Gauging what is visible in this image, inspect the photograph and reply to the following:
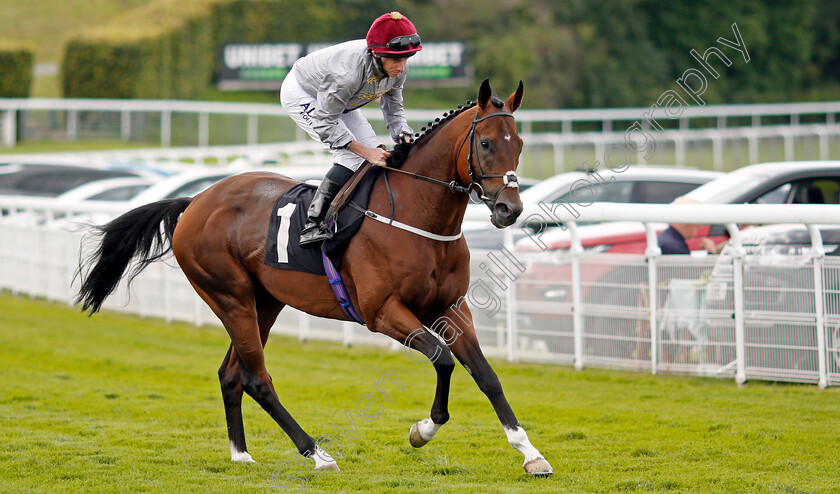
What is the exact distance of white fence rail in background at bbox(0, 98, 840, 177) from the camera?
24.0 m

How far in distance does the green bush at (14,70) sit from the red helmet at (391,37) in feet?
102

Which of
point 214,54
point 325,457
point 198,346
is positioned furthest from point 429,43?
point 325,457

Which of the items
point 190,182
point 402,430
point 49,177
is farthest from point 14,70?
point 402,430

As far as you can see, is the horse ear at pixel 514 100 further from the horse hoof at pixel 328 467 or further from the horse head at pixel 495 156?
the horse hoof at pixel 328 467

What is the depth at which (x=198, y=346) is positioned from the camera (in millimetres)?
10156

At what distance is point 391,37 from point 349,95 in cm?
39

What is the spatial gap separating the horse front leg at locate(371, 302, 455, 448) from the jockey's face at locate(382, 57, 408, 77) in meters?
1.23

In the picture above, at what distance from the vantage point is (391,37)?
17.0ft

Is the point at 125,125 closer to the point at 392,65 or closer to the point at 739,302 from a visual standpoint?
the point at 739,302

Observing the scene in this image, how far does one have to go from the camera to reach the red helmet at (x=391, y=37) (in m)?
5.16

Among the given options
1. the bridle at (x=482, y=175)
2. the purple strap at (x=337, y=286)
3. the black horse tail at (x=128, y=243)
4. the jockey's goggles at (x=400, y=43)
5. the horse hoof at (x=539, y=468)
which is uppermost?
the jockey's goggles at (x=400, y=43)

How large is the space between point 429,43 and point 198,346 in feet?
79.8

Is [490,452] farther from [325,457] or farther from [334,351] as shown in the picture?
[334,351]

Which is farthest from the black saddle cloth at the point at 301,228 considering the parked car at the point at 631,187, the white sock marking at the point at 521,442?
the parked car at the point at 631,187
